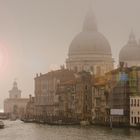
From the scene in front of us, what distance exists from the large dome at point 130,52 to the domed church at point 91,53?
2.17 meters

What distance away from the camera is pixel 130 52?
113 metres

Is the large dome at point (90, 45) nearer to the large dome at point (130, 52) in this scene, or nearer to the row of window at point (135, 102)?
the large dome at point (130, 52)

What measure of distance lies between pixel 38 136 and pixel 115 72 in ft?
74.5

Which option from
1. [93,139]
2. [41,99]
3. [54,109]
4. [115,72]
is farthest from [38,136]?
[41,99]

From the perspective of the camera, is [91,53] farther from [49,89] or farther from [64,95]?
[64,95]

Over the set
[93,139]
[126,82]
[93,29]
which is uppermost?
[93,29]

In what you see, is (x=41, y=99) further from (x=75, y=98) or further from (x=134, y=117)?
(x=134, y=117)

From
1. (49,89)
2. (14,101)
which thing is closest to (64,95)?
(49,89)

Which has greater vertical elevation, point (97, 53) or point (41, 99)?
point (97, 53)

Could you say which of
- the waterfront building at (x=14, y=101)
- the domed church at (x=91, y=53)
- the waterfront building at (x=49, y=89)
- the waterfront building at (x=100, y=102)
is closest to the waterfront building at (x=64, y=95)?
the waterfront building at (x=49, y=89)

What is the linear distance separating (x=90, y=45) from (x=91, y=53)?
1.24m

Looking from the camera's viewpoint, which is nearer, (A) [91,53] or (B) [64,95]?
(B) [64,95]

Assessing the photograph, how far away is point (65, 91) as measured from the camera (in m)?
92.2

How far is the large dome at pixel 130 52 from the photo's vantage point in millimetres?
112500
